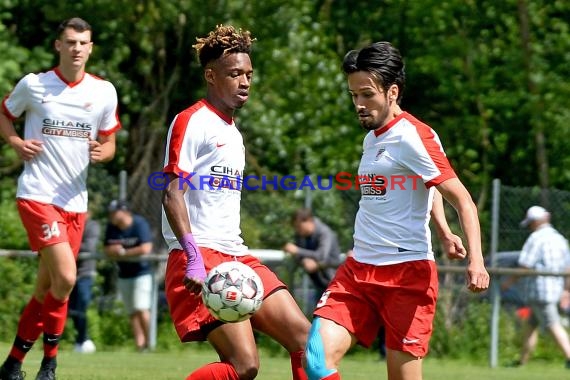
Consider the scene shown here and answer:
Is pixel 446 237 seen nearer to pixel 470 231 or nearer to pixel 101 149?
pixel 470 231

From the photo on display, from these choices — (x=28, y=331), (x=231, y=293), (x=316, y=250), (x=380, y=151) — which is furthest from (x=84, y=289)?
(x=231, y=293)

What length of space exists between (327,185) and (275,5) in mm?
4850

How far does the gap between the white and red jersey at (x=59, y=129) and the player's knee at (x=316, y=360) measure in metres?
2.76

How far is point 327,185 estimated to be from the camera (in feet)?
53.5

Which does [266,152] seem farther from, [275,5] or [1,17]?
[1,17]

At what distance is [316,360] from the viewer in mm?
6297

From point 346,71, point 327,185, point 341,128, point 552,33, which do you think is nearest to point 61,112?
point 346,71

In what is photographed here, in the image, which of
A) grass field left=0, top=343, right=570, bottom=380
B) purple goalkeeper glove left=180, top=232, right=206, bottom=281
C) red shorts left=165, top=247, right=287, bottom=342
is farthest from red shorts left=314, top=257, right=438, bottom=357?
grass field left=0, top=343, right=570, bottom=380

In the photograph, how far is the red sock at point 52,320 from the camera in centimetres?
830

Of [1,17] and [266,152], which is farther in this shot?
[266,152]

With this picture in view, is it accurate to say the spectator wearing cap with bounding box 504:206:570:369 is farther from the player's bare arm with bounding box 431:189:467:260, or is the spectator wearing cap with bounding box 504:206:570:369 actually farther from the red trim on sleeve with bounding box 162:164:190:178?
the red trim on sleeve with bounding box 162:164:190:178

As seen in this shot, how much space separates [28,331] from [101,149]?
1336 mm

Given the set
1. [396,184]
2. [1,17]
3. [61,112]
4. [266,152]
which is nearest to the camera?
[396,184]

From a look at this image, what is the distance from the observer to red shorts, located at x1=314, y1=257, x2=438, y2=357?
21.1 feet
